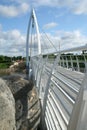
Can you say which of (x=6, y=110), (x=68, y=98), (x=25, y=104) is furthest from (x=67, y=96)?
(x=25, y=104)

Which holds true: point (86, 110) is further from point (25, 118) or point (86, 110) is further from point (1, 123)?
point (25, 118)

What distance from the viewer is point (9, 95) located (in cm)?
417

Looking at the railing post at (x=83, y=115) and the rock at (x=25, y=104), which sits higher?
the railing post at (x=83, y=115)

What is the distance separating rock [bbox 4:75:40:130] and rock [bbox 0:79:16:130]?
1.16m

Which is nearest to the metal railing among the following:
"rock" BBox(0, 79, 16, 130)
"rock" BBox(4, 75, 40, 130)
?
"rock" BBox(4, 75, 40, 130)

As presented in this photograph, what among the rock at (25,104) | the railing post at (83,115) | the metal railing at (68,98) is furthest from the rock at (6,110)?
the railing post at (83,115)

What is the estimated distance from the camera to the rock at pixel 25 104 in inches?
210

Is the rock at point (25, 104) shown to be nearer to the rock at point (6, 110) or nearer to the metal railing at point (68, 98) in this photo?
the metal railing at point (68, 98)

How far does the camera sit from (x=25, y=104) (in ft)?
17.7

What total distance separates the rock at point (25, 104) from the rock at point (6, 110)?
45.7 inches

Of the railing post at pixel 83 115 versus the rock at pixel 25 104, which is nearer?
the railing post at pixel 83 115

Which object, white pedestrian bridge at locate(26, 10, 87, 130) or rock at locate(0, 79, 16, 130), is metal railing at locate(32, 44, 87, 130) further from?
rock at locate(0, 79, 16, 130)

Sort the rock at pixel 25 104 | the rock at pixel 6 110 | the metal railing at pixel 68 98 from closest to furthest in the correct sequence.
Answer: the metal railing at pixel 68 98 < the rock at pixel 6 110 < the rock at pixel 25 104

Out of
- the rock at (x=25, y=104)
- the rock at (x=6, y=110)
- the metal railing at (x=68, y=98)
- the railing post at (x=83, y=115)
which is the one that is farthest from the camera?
the rock at (x=25, y=104)
